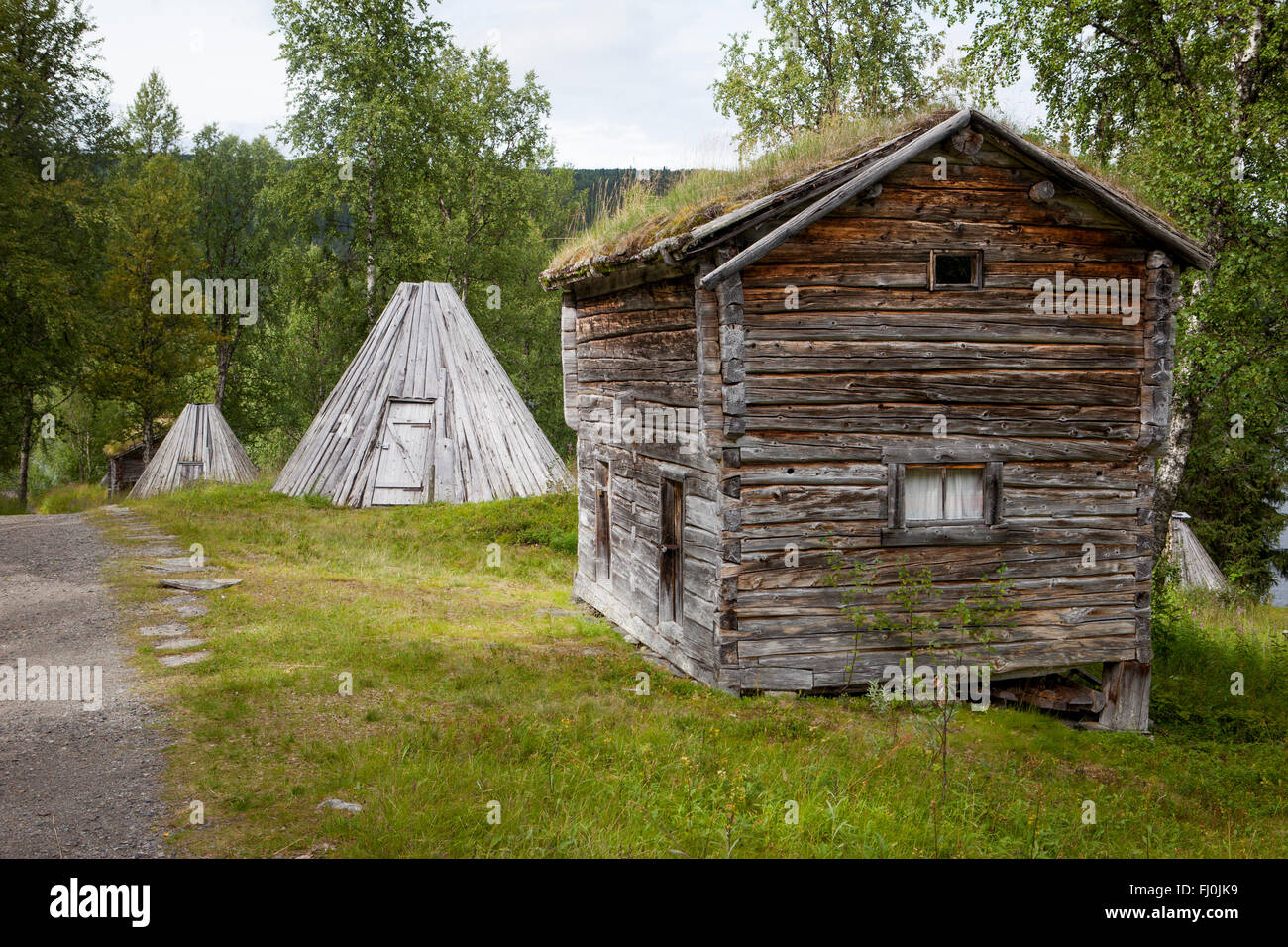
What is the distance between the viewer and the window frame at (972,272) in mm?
8594

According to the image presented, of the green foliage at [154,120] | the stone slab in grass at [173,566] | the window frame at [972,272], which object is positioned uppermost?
the green foliage at [154,120]

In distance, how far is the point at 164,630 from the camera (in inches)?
375

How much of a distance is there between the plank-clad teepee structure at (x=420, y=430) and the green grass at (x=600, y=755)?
7.08 meters

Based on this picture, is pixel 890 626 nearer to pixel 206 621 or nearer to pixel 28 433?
pixel 206 621

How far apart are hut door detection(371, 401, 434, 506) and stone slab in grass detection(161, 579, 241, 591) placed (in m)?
6.98

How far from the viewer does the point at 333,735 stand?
6703mm

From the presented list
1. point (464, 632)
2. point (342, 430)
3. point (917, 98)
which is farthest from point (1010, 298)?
point (917, 98)

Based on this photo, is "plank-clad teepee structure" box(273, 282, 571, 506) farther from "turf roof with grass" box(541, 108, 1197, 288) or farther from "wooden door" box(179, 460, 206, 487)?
"turf roof with grass" box(541, 108, 1197, 288)

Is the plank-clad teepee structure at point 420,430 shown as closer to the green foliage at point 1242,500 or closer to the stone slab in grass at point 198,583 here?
the stone slab in grass at point 198,583

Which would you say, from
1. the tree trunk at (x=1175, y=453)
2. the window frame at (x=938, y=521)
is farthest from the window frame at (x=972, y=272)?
the tree trunk at (x=1175, y=453)

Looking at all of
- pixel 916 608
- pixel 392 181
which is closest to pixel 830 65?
pixel 392 181

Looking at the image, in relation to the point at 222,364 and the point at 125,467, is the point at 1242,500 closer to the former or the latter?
the point at 222,364

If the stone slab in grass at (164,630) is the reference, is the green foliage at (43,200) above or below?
above

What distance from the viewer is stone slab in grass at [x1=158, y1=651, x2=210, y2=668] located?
835 cm
